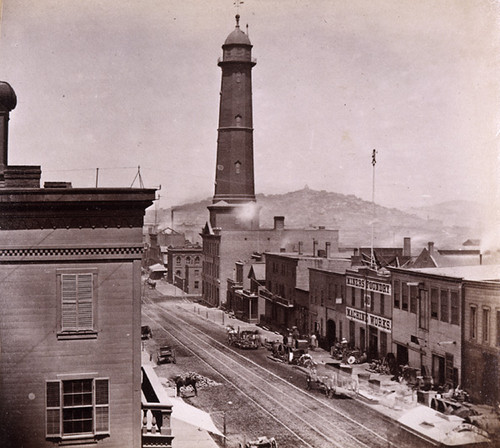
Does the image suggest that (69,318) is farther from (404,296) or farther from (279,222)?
(279,222)

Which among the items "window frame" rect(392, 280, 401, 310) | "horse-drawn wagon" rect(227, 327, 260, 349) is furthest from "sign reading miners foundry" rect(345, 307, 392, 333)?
"horse-drawn wagon" rect(227, 327, 260, 349)

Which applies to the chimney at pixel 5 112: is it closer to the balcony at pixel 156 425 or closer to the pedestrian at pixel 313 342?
the balcony at pixel 156 425

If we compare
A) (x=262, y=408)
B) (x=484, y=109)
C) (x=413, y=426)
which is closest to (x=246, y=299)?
(x=262, y=408)

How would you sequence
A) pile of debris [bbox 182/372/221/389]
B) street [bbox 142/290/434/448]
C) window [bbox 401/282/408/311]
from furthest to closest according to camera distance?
window [bbox 401/282/408/311] → pile of debris [bbox 182/372/221/389] → street [bbox 142/290/434/448]

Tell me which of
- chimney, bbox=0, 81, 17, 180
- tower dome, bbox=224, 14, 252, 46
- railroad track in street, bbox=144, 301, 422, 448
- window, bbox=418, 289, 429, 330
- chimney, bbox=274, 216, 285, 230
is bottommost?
railroad track in street, bbox=144, 301, 422, 448

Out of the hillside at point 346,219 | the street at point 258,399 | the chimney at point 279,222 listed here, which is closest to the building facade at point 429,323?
the hillside at point 346,219

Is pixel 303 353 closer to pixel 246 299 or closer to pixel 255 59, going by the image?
pixel 246 299

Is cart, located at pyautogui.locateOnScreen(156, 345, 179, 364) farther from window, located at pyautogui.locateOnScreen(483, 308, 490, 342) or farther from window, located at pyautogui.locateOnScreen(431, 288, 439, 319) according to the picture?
window, located at pyautogui.locateOnScreen(483, 308, 490, 342)
